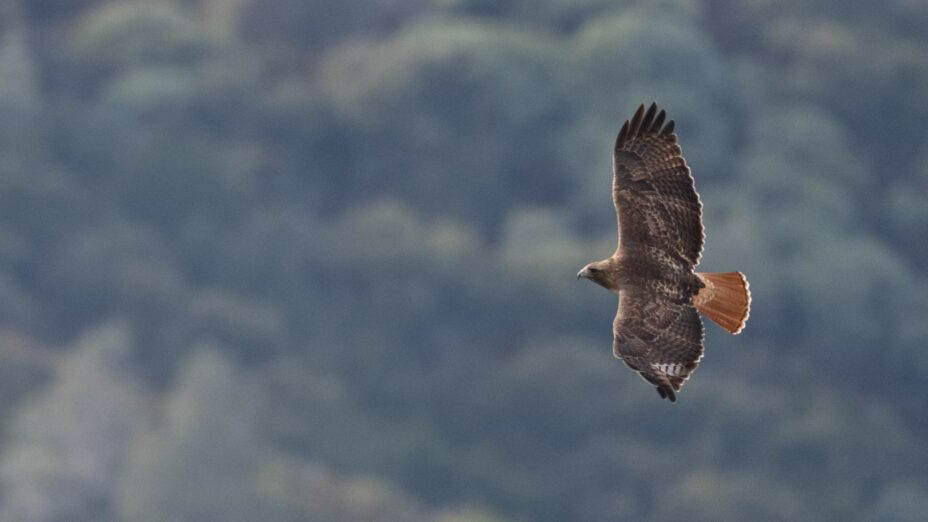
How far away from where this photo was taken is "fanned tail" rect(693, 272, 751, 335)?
17.6m

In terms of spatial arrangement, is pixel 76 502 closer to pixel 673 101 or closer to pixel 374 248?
pixel 374 248

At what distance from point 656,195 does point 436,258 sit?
63034mm

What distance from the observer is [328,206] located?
287 feet

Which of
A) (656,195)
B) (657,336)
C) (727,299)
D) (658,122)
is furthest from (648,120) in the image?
(657,336)

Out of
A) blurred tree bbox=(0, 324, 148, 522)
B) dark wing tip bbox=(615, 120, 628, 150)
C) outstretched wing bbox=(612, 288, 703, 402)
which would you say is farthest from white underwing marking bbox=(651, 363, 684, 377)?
blurred tree bbox=(0, 324, 148, 522)

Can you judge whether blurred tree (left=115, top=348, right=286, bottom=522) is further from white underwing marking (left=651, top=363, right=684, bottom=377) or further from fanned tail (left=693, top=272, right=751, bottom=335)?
white underwing marking (left=651, top=363, right=684, bottom=377)

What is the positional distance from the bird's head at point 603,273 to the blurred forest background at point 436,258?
46.9 m

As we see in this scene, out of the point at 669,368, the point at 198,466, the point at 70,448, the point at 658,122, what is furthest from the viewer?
the point at 70,448

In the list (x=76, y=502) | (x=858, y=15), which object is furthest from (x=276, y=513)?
(x=858, y=15)

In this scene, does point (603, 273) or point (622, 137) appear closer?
point (622, 137)

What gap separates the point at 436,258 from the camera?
80938 mm

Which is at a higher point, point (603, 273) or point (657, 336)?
point (603, 273)

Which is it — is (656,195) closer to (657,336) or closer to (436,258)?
(657,336)

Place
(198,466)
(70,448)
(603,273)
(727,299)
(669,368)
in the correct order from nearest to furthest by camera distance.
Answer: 1. (669,368)
2. (727,299)
3. (603,273)
4. (198,466)
5. (70,448)
